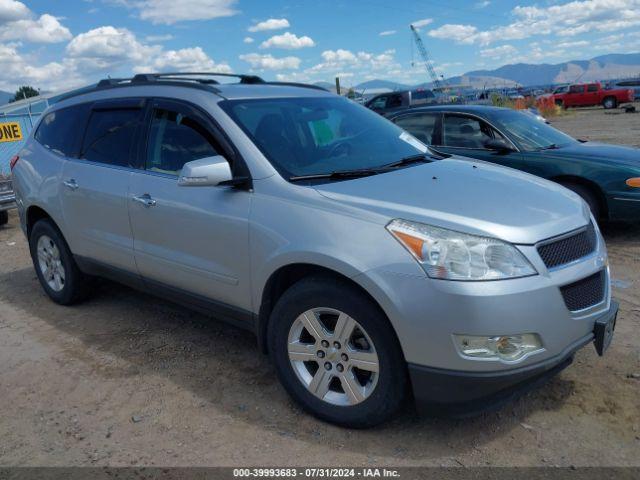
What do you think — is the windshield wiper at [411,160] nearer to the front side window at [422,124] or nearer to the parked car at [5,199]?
the front side window at [422,124]

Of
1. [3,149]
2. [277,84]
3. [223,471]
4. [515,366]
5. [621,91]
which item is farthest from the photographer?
[621,91]

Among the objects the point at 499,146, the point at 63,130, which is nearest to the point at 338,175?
the point at 63,130

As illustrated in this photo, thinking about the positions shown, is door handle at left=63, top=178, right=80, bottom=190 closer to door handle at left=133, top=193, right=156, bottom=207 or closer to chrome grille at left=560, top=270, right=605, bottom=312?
door handle at left=133, top=193, right=156, bottom=207

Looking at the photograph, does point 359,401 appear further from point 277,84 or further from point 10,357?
point 10,357

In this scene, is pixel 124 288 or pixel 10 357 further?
pixel 124 288

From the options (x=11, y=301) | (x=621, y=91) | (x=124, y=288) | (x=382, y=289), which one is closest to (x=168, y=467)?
(x=382, y=289)

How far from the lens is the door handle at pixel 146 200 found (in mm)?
3793

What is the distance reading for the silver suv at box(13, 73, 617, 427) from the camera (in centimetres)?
258

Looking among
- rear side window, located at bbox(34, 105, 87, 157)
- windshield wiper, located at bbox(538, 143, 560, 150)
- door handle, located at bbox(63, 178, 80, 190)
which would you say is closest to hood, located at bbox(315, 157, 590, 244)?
door handle, located at bbox(63, 178, 80, 190)

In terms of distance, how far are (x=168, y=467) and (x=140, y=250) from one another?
5.52 feet

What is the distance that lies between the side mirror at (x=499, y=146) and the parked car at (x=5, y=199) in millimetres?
7276

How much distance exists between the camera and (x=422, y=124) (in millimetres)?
7488

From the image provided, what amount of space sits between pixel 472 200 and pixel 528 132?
4.43m

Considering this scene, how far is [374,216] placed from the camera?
109 inches
